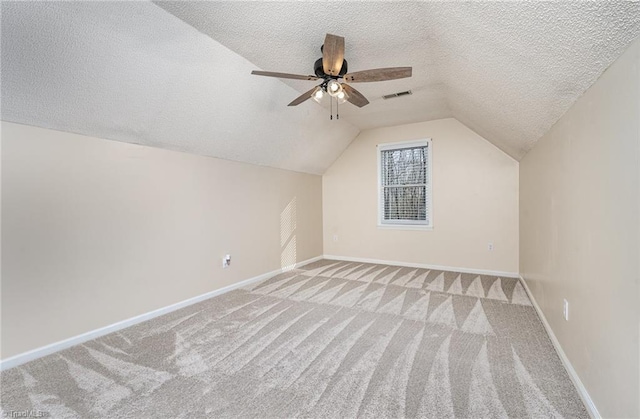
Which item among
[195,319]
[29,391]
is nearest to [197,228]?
[195,319]

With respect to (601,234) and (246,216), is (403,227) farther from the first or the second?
(601,234)

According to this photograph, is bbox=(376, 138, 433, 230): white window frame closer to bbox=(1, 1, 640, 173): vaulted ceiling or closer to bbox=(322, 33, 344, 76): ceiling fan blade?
bbox=(1, 1, 640, 173): vaulted ceiling

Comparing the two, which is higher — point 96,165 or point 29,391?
point 96,165

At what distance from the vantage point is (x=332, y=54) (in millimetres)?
1904

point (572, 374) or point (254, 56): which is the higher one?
point (254, 56)

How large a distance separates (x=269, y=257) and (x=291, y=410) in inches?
116

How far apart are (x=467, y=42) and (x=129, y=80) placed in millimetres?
2526

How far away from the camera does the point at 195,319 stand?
2768 millimetres

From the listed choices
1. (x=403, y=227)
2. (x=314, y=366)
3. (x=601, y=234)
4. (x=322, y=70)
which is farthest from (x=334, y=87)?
(x=403, y=227)

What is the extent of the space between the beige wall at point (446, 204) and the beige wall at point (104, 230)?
2.19 meters

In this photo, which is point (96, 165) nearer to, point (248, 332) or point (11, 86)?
point (11, 86)

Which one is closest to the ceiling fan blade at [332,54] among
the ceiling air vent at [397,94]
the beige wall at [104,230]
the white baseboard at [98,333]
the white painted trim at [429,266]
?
the ceiling air vent at [397,94]

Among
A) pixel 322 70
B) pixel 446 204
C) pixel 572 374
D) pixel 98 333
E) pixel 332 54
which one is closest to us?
pixel 572 374

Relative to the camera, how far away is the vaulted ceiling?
4.58 ft
